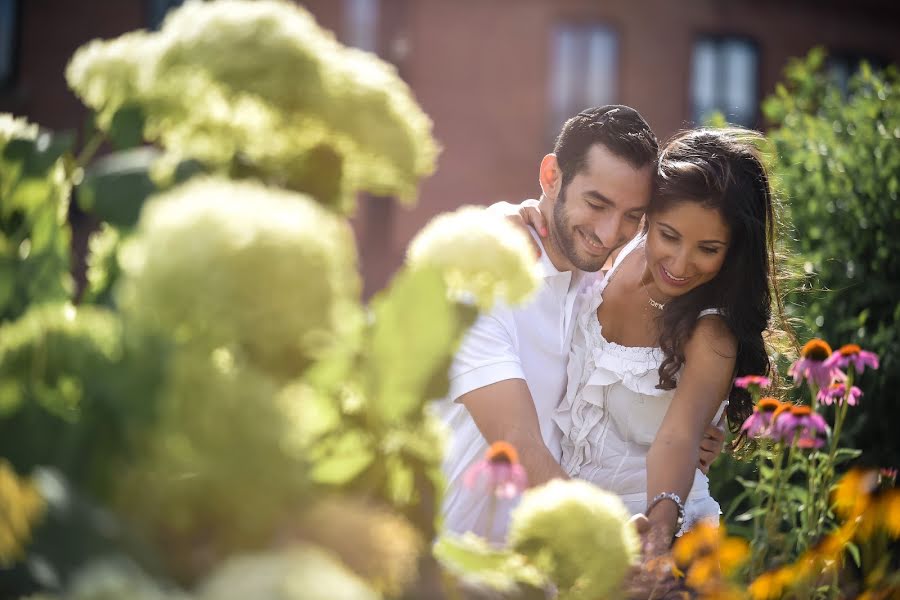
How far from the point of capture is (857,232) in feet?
13.3

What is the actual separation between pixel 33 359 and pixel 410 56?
13.0m

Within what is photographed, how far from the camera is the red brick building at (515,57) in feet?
40.0

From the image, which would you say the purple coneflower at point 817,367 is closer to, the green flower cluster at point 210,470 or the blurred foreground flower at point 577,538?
the blurred foreground flower at point 577,538

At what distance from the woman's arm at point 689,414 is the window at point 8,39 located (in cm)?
1143

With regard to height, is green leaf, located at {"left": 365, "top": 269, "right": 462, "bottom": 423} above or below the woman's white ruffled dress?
above

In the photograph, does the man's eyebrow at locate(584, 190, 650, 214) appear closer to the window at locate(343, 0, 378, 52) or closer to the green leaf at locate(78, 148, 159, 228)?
the green leaf at locate(78, 148, 159, 228)

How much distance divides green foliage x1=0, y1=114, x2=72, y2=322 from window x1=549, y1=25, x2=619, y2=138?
13.7 m

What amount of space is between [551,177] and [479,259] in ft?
8.15

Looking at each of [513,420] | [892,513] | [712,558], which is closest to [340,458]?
[712,558]

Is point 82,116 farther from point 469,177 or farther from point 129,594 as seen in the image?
point 129,594

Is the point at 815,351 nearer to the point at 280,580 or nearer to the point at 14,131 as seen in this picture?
the point at 14,131

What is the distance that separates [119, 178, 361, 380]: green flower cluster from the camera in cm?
62

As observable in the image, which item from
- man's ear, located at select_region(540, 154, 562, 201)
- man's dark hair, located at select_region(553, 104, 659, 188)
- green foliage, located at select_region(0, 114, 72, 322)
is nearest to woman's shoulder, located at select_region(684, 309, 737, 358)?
man's dark hair, located at select_region(553, 104, 659, 188)

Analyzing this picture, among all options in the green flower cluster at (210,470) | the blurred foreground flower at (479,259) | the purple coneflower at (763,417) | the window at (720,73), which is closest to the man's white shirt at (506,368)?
the purple coneflower at (763,417)
